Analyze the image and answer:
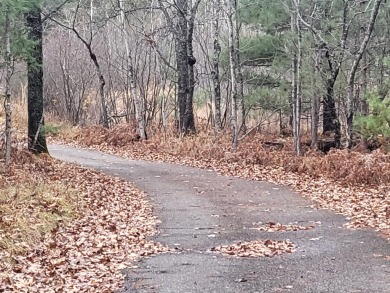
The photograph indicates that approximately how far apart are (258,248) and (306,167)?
8.05 metres

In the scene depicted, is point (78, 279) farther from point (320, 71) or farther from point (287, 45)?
point (287, 45)

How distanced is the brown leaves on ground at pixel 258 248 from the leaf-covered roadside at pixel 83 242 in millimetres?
1022

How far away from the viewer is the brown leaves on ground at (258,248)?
8.38 meters

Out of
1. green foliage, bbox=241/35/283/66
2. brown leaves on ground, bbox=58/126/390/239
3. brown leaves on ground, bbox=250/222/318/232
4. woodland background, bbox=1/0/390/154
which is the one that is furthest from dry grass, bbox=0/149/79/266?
green foliage, bbox=241/35/283/66

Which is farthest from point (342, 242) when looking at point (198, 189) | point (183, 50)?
point (183, 50)

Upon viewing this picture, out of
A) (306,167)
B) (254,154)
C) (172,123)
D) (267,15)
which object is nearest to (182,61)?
(172,123)

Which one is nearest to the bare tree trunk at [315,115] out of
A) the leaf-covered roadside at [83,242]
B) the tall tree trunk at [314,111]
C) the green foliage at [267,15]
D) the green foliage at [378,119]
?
the tall tree trunk at [314,111]

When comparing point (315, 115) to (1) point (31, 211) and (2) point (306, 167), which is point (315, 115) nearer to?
(2) point (306, 167)

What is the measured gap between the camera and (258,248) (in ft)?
28.6

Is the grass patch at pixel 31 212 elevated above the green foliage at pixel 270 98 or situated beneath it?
situated beneath

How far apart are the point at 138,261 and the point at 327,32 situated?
1360 centimetres

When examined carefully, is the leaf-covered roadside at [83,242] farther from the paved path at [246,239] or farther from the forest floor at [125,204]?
the paved path at [246,239]

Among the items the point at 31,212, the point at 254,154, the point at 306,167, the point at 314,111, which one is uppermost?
the point at 314,111

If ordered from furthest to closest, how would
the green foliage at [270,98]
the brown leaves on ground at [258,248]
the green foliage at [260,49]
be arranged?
1. the green foliage at [260,49]
2. the green foliage at [270,98]
3. the brown leaves on ground at [258,248]
